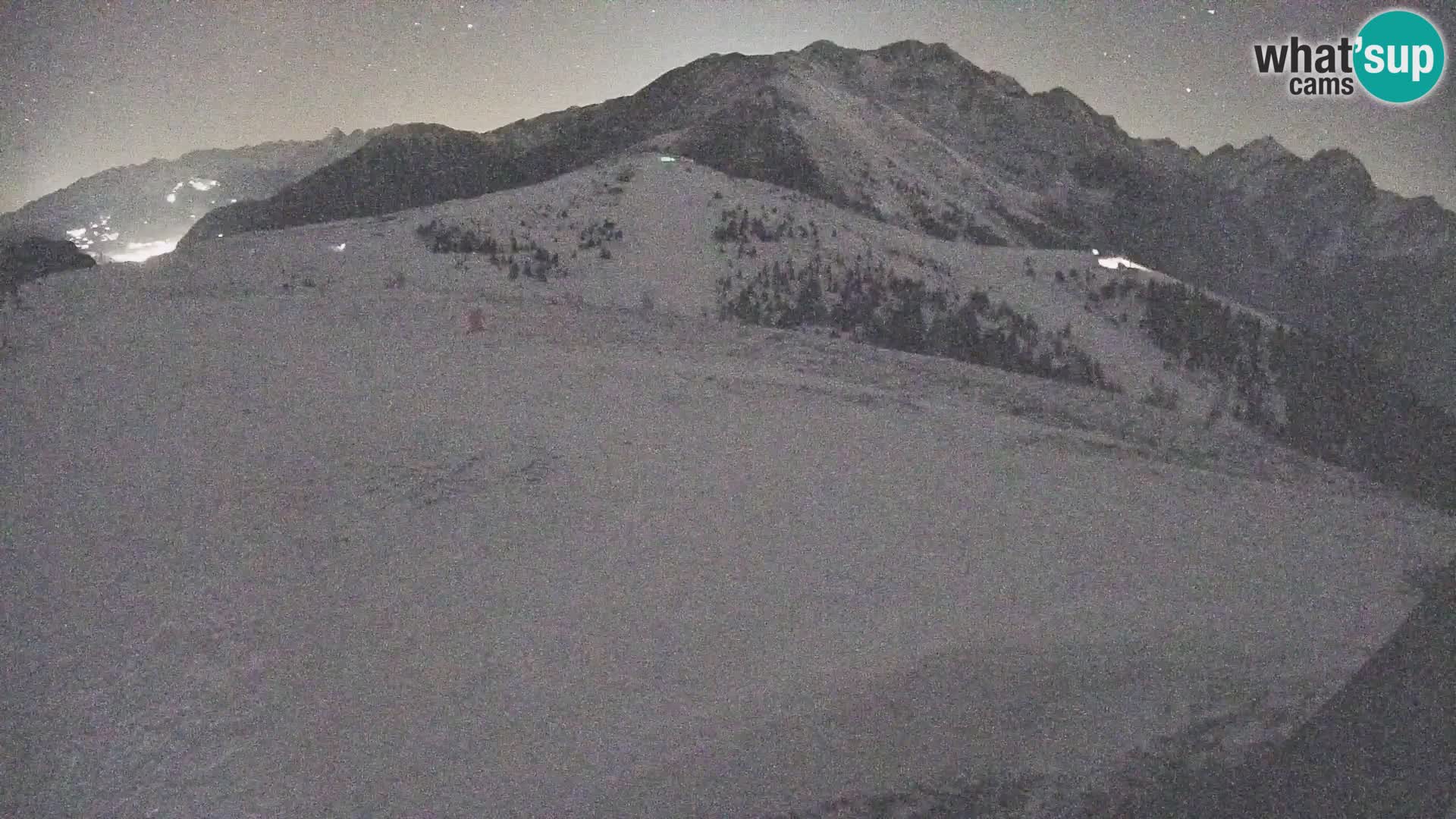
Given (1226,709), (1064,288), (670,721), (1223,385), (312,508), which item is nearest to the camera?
(670,721)

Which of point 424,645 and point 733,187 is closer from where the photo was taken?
point 424,645

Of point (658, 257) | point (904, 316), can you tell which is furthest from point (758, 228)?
point (904, 316)

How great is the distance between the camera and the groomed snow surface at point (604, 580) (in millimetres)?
3721

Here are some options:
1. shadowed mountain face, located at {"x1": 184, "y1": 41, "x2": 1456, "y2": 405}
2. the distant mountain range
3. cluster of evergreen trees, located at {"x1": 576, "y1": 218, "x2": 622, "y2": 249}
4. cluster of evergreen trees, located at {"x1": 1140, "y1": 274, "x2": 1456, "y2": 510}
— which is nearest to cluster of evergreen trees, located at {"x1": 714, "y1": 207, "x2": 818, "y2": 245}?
cluster of evergreen trees, located at {"x1": 576, "y1": 218, "x2": 622, "y2": 249}

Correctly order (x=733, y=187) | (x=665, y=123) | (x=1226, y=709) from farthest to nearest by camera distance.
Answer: (x=665, y=123), (x=733, y=187), (x=1226, y=709)

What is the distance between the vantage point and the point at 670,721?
3.89m

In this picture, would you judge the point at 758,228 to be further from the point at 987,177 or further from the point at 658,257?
the point at 987,177

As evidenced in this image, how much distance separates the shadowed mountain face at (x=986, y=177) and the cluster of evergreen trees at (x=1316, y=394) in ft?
47.5

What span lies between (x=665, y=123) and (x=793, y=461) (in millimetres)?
45387

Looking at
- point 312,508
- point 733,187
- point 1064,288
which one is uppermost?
point 733,187

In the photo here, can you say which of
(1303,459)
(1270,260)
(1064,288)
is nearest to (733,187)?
(1064,288)

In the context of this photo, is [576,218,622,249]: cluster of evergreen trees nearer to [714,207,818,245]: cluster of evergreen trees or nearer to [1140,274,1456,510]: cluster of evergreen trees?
[714,207,818,245]: cluster of evergreen trees

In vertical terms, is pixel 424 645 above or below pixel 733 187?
below

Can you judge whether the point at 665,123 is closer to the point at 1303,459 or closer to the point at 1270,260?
the point at 1303,459
